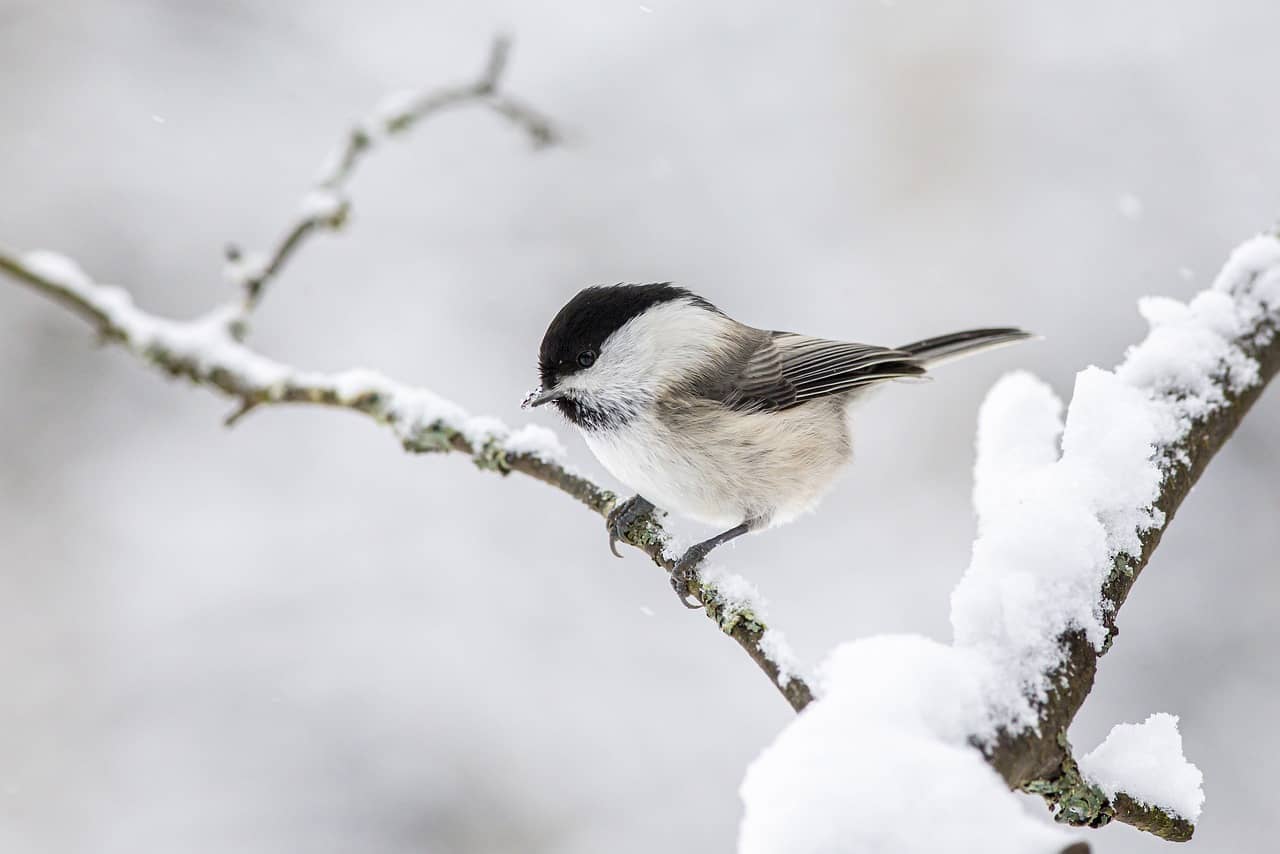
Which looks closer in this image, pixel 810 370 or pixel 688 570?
pixel 688 570

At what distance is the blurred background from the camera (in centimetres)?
432

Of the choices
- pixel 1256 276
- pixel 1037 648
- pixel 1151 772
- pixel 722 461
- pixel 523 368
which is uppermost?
pixel 523 368

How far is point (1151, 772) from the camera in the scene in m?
1.32

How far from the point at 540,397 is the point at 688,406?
36 centimetres

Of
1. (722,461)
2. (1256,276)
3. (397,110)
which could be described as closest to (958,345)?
(722,461)

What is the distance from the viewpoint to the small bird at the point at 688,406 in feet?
7.90

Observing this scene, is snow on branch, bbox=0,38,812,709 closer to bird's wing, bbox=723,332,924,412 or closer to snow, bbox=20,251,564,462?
snow, bbox=20,251,564,462

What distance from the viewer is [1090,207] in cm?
504

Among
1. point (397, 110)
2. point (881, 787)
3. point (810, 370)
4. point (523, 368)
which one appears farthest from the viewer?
point (523, 368)

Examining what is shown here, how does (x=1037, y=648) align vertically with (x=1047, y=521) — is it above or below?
below

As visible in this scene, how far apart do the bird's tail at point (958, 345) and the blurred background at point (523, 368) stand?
5.86 ft

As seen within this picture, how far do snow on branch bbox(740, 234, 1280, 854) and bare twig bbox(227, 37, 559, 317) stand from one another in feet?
3.61

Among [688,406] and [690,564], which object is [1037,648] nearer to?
[690,564]

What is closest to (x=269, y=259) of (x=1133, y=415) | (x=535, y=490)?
(x=1133, y=415)
